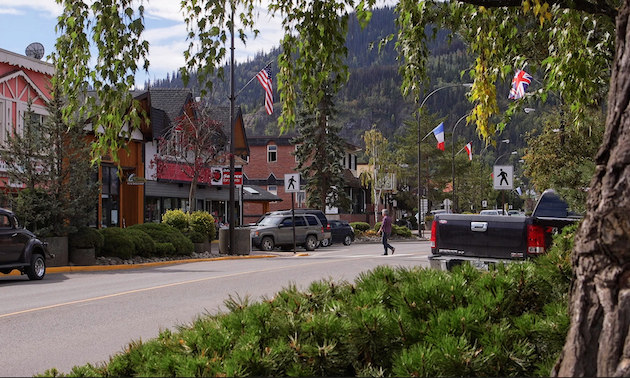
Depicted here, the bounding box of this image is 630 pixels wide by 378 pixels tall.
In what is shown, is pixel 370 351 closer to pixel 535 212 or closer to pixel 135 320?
pixel 135 320

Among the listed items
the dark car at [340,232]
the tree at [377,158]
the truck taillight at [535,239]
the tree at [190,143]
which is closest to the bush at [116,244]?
the tree at [190,143]

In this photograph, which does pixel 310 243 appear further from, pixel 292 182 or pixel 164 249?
pixel 164 249

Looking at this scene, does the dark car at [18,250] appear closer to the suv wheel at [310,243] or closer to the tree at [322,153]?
the suv wheel at [310,243]

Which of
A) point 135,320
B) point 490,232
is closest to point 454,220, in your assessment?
point 490,232

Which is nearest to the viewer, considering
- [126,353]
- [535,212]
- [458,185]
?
[126,353]

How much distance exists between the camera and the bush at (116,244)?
84.3 ft

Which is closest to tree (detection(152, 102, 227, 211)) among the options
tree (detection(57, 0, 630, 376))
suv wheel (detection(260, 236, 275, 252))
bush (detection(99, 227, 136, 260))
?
suv wheel (detection(260, 236, 275, 252))

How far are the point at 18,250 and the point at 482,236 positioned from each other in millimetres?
11612

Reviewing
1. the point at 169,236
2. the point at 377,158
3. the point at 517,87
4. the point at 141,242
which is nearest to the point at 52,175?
the point at 141,242

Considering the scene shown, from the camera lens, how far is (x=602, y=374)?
3.71m

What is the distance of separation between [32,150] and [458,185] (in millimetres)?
86022

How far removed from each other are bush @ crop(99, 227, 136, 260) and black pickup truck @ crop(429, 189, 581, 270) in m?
13.9

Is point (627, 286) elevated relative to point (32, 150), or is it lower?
lower

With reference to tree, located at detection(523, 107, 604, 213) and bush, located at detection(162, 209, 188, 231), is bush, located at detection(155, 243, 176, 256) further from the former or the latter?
tree, located at detection(523, 107, 604, 213)
